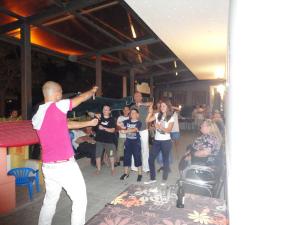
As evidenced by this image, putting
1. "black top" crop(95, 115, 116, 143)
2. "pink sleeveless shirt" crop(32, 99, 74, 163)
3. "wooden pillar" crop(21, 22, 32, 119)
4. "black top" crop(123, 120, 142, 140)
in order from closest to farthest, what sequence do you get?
1. "pink sleeveless shirt" crop(32, 99, 74, 163)
2. "black top" crop(123, 120, 142, 140)
3. "black top" crop(95, 115, 116, 143)
4. "wooden pillar" crop(21, 22, 32, 119)

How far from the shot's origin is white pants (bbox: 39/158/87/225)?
2.54 meters

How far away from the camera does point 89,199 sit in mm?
3941

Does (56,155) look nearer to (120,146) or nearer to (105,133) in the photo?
(105,133)

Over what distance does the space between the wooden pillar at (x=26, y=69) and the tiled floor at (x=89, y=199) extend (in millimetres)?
1880

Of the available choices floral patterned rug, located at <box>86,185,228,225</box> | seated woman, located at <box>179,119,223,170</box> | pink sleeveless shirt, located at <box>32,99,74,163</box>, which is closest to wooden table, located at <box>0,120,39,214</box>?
pink sleeveless shirt, located at <box>32,99,74,163</box>

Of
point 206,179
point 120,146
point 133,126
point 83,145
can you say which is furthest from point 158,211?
point 83,145

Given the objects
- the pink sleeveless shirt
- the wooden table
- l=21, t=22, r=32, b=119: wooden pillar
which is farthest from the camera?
l=21, t=22, r=32, b=119: wooden pillar

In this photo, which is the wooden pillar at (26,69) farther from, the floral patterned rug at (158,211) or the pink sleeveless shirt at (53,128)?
the floral patterned rug at (158,211)

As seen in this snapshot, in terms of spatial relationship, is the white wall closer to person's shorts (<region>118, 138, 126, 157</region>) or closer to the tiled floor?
the tiled floor

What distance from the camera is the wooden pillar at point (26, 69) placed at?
214 inches

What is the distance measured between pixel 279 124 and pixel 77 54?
26.6 feet

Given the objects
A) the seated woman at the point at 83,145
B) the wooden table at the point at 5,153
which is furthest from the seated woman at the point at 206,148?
the wooden table at the point at 5,153

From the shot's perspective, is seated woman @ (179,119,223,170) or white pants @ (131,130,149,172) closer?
seated woman @ (179,119,223,170)

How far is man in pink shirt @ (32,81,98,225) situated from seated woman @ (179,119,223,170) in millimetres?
2104
